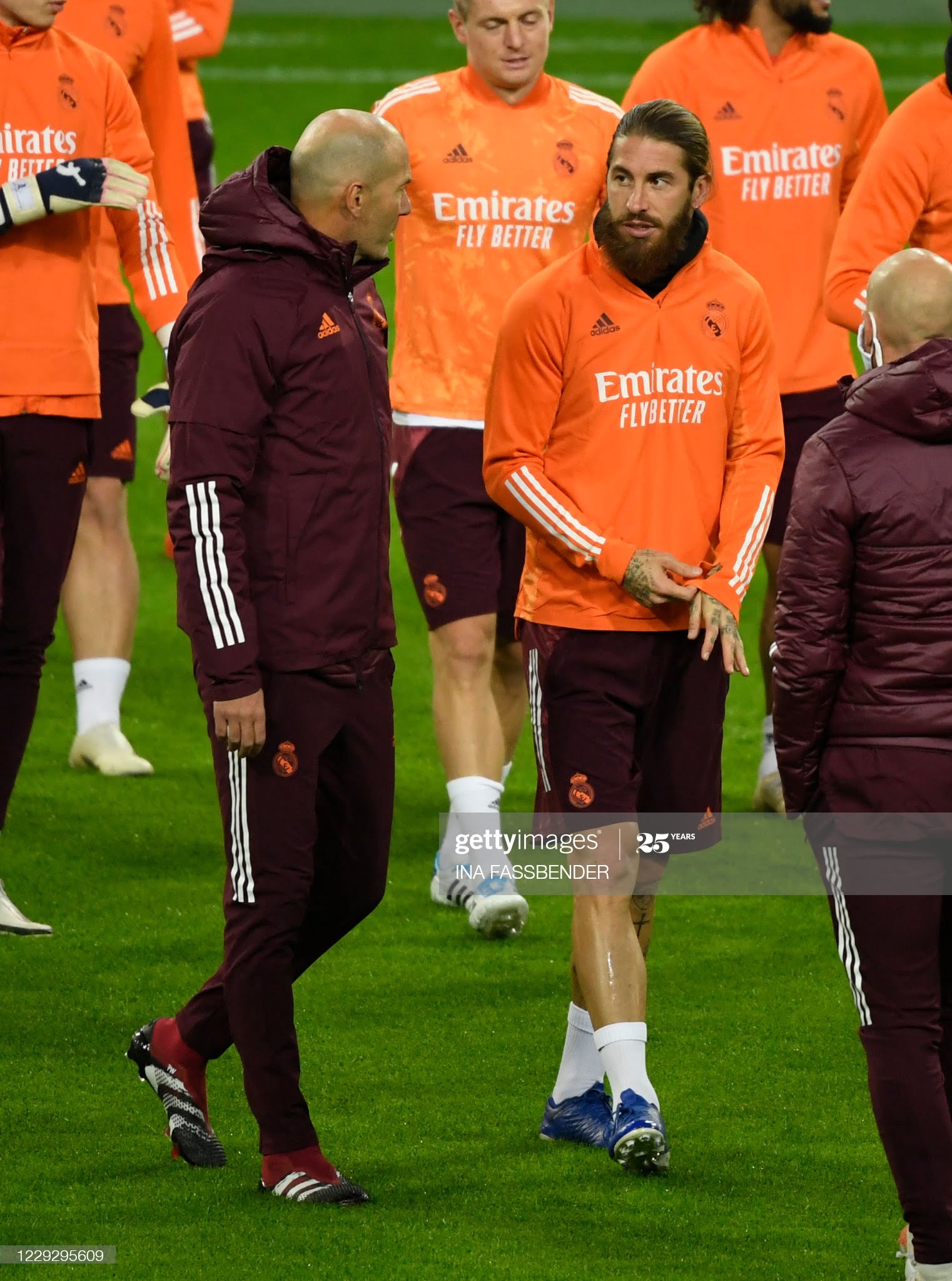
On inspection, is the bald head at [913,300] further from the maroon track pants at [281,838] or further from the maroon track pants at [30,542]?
the maroon track pants at [30,542]

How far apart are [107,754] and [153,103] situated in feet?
6.80

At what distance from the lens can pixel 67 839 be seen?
7.08m

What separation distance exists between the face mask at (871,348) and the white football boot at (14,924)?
9.28ft

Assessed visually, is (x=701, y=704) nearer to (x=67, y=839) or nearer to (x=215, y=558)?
(x=215, y=558)

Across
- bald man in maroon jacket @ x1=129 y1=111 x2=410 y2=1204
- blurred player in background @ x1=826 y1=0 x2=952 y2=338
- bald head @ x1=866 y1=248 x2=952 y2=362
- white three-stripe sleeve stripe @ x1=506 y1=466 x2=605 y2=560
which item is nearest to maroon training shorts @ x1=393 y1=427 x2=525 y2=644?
blurred player in background @ x1=826 y1=0 x2=952 y2=338

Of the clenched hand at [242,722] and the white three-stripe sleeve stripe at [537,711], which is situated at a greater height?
the clenched hand at [242,722]

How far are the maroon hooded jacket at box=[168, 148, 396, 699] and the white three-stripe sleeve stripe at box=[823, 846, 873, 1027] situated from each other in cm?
97

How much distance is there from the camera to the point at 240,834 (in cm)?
441

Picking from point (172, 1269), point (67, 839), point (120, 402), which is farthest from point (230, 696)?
point (120, 402)

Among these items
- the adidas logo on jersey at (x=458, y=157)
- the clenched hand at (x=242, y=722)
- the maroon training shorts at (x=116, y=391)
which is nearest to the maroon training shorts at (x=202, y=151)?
the maroon training shorts at (x=116, y=391)

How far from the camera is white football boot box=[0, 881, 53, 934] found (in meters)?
6.22

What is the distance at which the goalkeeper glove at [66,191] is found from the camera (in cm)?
570

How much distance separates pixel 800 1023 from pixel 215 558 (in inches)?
82.2

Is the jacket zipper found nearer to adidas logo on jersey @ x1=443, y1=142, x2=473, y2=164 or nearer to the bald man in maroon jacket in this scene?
the bald man in maroon jacket
